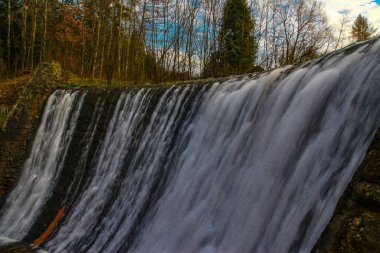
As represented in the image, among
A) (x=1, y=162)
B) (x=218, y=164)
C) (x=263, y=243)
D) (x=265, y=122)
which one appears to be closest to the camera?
(x=263, y=243)

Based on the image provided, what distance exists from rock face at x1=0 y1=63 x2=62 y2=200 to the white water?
0.36 meters

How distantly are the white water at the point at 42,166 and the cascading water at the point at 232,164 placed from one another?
769 mm

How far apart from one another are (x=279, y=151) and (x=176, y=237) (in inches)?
58.2

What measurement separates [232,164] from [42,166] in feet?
21.7

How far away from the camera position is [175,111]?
19.5ft

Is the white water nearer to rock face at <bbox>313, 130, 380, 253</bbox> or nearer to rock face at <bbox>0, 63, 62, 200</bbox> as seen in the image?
rock face at <bbox>0, 63, 62, 200</bbox>

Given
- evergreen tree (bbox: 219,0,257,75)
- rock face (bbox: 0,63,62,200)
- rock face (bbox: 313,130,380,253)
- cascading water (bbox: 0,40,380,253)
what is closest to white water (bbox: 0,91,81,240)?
rock face (bbox: 0,63,62,200)

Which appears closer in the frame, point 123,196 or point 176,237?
point 176,237

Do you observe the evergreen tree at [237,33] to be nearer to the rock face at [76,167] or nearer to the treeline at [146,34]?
the treeline at [146,34]

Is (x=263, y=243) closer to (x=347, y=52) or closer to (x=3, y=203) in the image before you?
(x=347, y=52)

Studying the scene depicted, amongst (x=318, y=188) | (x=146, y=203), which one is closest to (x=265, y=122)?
(x=318, y=188)

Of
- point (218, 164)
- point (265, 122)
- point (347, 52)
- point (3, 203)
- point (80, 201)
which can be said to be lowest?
point (3, 203)

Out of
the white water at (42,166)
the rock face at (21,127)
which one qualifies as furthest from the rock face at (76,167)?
the white water at (42,166)

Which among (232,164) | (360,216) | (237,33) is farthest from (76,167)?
(237,33)
